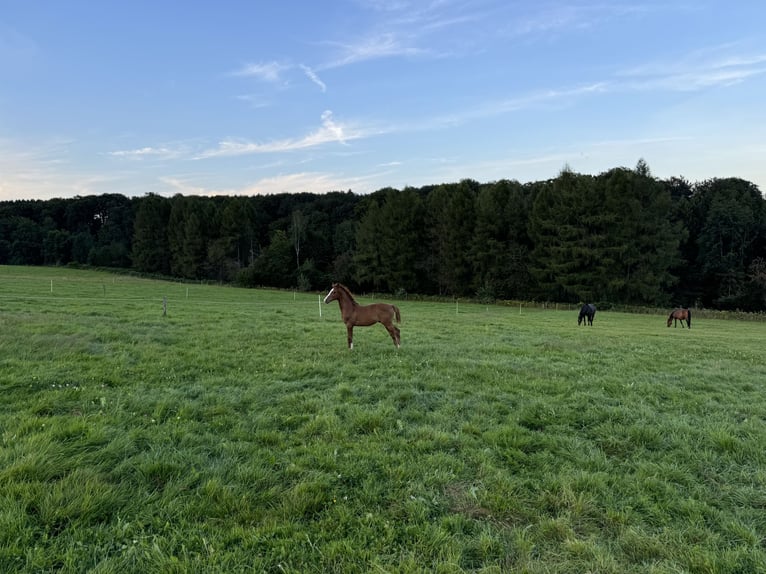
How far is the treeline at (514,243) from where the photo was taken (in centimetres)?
4453

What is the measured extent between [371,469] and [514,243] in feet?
163

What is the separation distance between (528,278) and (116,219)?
321ft

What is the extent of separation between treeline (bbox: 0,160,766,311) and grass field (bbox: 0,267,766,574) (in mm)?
40827

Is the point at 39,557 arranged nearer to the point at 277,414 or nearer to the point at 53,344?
the point at 277,414

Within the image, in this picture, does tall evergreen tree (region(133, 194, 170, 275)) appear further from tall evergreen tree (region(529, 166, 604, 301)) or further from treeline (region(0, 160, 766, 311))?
tall evergreen tree (region(529, 166, 604, 301))

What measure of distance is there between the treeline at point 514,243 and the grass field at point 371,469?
134 ft

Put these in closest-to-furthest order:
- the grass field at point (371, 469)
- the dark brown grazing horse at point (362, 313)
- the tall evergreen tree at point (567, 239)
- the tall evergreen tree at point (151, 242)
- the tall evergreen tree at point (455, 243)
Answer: the grass field at point (371, 469) → the dark brown grazing horse at point (362, 313) → the tall evergreen tree at point (567, 239) → the tall evergreen tree at point (455, 243) → the tall evergreen tree at point (151, 242)

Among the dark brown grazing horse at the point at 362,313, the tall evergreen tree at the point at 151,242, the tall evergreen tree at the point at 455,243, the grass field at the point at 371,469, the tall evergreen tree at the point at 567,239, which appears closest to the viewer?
the grass field at the point at 371,469

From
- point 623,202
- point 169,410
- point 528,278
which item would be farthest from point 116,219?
point 169,410

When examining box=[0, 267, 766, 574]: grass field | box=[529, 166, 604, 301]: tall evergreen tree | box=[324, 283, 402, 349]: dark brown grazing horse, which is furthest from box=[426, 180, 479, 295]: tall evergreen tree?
box=[0, 267, 766, 574]: grass field

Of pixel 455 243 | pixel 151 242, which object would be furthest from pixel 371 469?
pixel 151 242

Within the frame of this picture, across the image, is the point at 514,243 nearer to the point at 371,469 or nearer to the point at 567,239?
the point at 567,239

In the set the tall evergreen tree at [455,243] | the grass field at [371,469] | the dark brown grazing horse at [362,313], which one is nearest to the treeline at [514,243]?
the tall evergreen tree at [455,243]

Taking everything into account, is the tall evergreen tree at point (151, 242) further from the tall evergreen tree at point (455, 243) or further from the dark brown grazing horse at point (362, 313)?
the dark brown grazing horse at point (362, 313)
